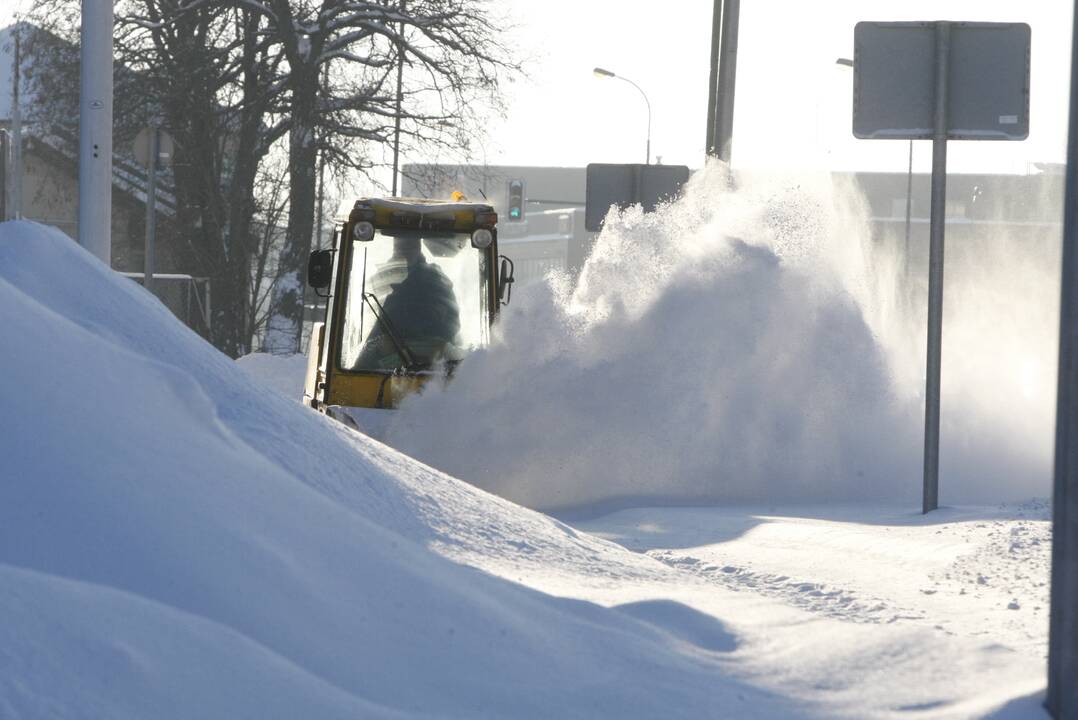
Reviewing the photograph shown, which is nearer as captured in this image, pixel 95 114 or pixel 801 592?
pixel 801 592

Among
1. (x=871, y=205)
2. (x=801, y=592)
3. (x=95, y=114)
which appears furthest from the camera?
(x=871, y=205)

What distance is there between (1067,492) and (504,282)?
697 centimetres

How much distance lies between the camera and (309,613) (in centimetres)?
370

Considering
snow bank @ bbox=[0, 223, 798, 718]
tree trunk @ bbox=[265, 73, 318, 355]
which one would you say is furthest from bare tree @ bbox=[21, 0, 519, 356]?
snow bank @ bbox=[0, 223, 798, 718]

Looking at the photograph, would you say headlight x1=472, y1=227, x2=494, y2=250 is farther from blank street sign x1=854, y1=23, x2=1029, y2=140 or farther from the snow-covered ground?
the snow-covered ground

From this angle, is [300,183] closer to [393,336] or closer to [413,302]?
[413,302]

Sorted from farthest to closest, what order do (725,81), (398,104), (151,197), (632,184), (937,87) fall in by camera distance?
(398,104) → (151,197) → (632,184) → (725,81) → (937,87)

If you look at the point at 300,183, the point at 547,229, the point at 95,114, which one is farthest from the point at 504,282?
the point at 547,229

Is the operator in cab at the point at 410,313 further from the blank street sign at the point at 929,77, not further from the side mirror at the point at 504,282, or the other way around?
the blank street sign at the point at 929,77

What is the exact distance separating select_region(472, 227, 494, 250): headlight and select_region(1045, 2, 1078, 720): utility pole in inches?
273

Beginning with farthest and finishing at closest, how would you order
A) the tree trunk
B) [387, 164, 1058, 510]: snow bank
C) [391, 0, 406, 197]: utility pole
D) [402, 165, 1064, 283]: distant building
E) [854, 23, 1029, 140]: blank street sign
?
[402, 165, 1064, 283]: distant building < [391, 0, 406, 197]: utility pole < the tree trunk < [387, 164, 1058, 510]: snow bank < [854, 23, 1029, 140]: blank street sign

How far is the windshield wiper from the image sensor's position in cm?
1016

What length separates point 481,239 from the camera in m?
10.5

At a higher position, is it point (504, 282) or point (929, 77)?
point (929, 77)
